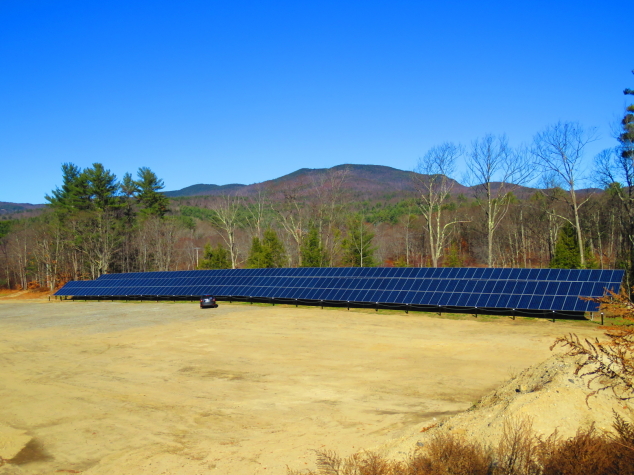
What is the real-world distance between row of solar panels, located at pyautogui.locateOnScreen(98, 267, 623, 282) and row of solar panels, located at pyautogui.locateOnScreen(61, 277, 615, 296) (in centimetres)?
45

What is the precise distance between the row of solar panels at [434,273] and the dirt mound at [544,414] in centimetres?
1903

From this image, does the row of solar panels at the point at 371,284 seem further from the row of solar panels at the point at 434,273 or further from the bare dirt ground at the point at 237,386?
the bare dirt ground at the point at 237,386

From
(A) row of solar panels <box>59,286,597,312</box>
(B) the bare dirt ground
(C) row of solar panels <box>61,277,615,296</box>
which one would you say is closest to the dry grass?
(B) the bare dirt ground

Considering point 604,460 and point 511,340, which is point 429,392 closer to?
point 604,460

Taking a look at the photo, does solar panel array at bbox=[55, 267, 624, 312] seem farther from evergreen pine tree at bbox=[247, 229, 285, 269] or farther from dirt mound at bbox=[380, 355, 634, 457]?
dirt mound at bbox=[380, 355, 634, 457]

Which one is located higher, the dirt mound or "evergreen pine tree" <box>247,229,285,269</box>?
"evergreen pine tree" <box>247,229,285,269</box>

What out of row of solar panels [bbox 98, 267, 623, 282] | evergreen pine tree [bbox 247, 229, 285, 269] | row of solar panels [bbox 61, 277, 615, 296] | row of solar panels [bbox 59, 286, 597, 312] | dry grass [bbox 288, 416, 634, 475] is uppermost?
evergreen pine tree [bbox 247, 229, 285, 269]

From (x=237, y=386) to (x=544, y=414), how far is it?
953cm

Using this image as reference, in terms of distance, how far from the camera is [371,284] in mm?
34000

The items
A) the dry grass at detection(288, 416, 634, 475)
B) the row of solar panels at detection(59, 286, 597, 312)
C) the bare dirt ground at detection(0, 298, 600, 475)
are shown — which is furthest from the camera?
the row of solar panels at detection(59, 286, 597, 312)

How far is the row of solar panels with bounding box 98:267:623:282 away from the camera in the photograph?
27.5 metres

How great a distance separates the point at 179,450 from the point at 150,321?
69.2 feet

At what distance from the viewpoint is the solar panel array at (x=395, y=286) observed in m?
26.8

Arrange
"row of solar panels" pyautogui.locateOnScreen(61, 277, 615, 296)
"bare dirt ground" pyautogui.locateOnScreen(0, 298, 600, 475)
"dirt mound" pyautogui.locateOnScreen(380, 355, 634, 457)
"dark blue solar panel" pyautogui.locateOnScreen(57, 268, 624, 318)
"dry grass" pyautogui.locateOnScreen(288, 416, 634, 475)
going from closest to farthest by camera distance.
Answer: "dry grass" pyautogui.locateOnScreen(288, 416, 634, 475) < "dirt mound" pyautogui.locateOnScreen(380, 355, 634, 457) < "bare dirt ground" pyautogui.locateOnScreen(0, 298, 600, 475) < "dark blue solar panel" pyautogui.locateOnScreen(57, 268, 624, 318) < "row of solar panels" pyautogui.locateOnScreen(61, 277, 615, 296)
